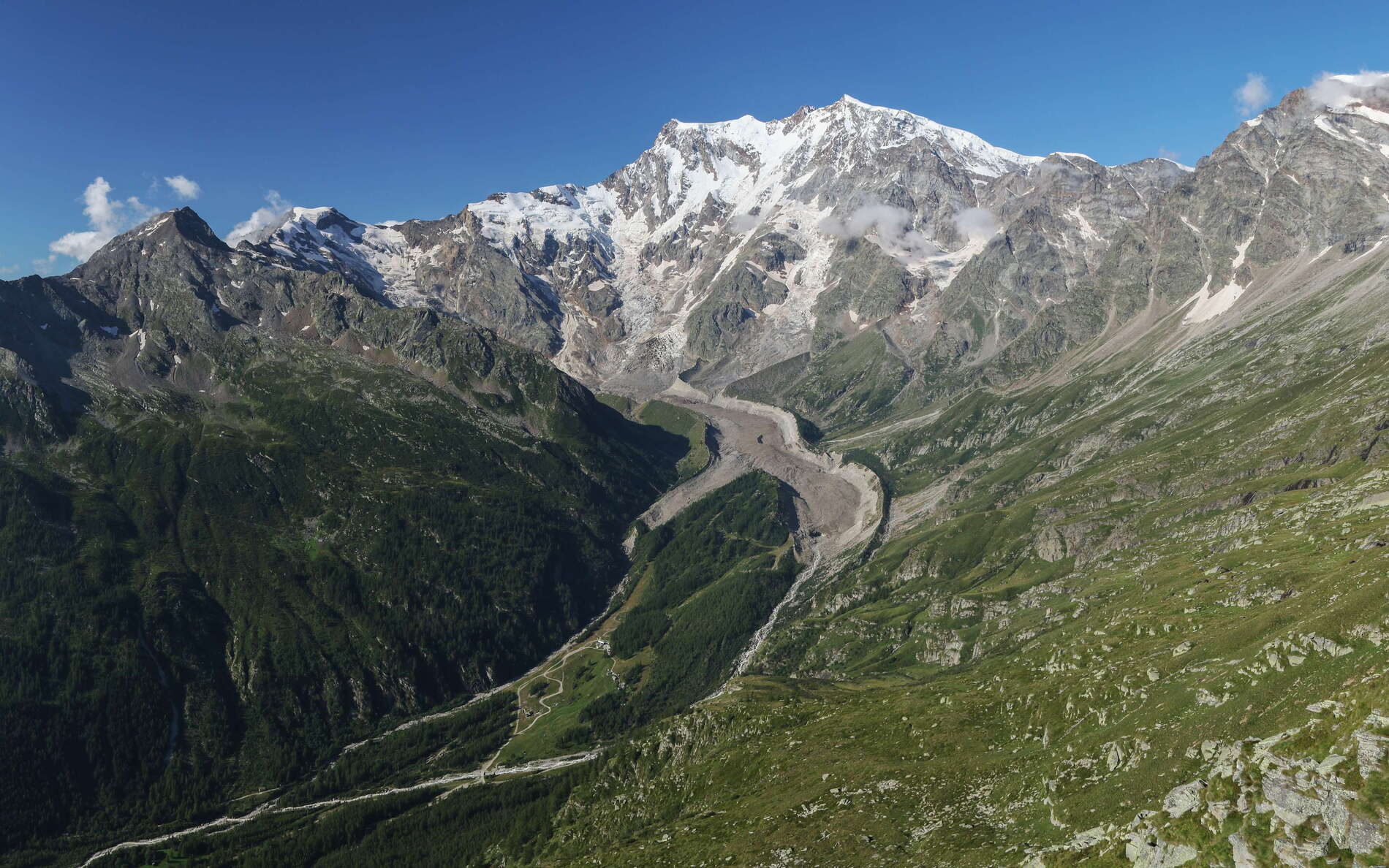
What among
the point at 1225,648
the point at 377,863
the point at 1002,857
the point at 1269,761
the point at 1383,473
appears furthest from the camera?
the point at 377,863

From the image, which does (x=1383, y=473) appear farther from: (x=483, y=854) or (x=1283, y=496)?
(x=483, y=854)

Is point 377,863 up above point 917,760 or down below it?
below

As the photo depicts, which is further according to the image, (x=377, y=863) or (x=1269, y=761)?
(x=377, y=863)

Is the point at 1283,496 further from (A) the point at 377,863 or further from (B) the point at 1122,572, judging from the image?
(A) the point at 377,863

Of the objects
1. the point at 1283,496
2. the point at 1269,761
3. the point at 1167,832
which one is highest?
the point at 1269,761

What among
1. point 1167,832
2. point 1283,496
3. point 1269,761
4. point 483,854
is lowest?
point 483,854

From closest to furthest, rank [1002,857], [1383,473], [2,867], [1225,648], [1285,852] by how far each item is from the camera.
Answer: [1285,852] → [1002,857] → [1225,648] → [1383,473] → [2,867]

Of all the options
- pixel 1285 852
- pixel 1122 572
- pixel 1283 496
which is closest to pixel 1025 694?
pixel 1285 852

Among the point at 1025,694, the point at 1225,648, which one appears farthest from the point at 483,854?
the point at 1225,648

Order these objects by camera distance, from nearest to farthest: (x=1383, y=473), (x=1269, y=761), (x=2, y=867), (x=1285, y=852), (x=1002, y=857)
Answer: (x=1285, y=852) → (x=1269, y=761) → (x=1002, y=857) → (x=1383, y=473) → (x=2, y=867)
